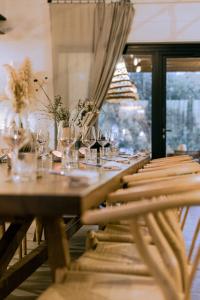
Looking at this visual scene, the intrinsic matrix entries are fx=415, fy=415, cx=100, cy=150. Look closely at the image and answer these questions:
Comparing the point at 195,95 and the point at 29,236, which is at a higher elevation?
the point at 195,95

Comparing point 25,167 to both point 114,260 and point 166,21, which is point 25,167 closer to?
point 114,260

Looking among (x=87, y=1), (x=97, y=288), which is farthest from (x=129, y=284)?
(x=87, y=1)

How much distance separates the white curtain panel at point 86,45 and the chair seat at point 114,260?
4.16m

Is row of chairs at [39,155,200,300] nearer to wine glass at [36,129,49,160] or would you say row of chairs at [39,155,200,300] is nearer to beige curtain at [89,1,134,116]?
wine glass at [36,129,49,160]

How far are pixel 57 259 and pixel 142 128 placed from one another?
191 inches

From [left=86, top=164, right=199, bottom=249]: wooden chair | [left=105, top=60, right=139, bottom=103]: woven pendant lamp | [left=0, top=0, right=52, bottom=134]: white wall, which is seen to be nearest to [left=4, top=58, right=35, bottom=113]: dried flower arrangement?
[left=86, top=164, right=199, bottom=249]: wooden chair

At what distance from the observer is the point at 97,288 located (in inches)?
52.0

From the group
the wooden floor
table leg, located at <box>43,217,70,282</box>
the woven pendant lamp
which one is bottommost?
the wooden floor

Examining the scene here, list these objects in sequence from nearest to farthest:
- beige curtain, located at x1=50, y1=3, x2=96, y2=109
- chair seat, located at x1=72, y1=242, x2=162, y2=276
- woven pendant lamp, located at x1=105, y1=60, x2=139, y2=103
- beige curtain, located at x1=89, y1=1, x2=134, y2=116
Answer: chair seat, located at x1=72, y1=242, x2=162, y2=276 → woven pendant lamp, located at x1=105, y1=60, x2=139, y2=103 → beige curtain, located at x1=89, y1=1, x2=134, y2=116 → beige curtain, located at x1=50, y1=3, x2=96, y2=109

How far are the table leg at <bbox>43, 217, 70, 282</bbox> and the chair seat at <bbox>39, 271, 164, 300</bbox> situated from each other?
38 millimetres

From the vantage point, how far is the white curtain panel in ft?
19.1

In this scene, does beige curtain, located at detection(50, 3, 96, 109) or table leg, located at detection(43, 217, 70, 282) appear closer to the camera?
table leg, located at detection(43, 217, 70, 282)

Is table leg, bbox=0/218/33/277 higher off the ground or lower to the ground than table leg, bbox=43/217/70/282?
lower

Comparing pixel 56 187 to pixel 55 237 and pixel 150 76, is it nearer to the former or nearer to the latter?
pixel 55 237
